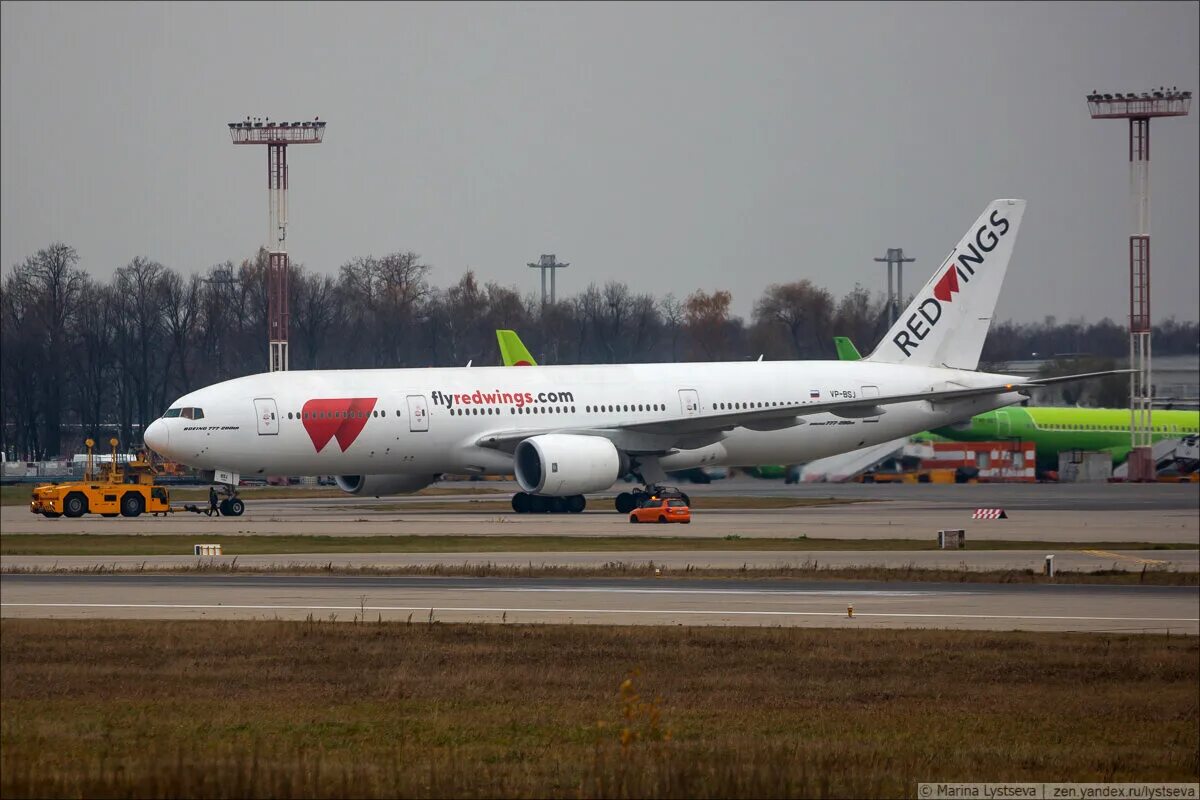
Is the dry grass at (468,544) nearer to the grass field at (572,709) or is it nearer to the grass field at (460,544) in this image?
the grass field at (460,544)

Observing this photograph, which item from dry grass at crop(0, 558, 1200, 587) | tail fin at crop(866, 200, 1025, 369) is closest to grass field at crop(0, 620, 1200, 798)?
dry grass at crop(0, 558, 1200, 587)

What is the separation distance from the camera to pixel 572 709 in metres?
17.6

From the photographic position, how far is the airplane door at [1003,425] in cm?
8712

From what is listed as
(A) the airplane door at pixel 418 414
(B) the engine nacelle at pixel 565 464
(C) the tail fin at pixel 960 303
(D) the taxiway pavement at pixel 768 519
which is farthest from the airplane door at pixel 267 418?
(C) the tail fin at pixel 960 303

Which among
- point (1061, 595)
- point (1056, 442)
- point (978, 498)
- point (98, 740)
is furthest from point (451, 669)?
point (1056, 442)

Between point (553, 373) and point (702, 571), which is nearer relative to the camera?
point (702, 571)

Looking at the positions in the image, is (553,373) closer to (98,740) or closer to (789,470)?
(789,470)

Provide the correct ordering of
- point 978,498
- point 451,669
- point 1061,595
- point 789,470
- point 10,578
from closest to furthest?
point 451,669, point 1061,595, point 10,578, point 978,498, point 789,470

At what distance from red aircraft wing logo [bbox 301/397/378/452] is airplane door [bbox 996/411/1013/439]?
1765 inches

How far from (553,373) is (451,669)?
118 ft

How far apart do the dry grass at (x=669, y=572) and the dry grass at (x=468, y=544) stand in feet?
13.2

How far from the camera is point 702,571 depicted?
1273 inches

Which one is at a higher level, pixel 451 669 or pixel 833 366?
pixel 833 366

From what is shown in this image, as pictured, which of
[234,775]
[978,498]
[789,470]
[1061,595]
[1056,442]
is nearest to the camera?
[234,775]
